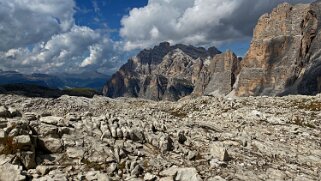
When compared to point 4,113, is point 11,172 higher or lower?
lower

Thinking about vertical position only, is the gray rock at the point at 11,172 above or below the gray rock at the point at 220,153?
below

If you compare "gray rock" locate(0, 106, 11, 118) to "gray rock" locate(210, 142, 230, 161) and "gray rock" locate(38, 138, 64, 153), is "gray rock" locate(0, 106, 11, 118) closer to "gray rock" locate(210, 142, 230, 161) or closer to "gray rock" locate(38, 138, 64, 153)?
"gray rock" locate(38, 138, 64, 153)

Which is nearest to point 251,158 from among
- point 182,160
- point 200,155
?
point 200,155

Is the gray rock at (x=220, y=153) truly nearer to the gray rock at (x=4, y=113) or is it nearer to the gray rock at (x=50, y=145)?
the gray rock at (x=50, y=145)

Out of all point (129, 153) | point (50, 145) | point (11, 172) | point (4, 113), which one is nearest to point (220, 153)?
point (129, 153)

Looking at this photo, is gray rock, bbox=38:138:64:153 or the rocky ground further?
gray rock, bbox=38:138:64:153

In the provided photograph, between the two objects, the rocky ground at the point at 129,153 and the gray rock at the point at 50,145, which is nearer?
the rocky ground at the point at 129,153

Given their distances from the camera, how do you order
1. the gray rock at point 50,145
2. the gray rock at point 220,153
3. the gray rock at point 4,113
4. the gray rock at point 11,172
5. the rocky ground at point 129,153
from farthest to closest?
1. the gray rock at point 220,153
2. the gray rock at point 4,113
3. the gray rock at point 50,145
4. the rocky ground at point 129,153
5. the gray rock at point 11,172

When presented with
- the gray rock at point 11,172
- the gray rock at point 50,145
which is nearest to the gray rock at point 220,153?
the gray rock at point 50,145

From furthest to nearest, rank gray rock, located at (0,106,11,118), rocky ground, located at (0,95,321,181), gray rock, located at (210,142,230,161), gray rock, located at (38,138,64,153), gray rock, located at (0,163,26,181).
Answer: gray rock, located at (210,142,230,161)
gray rock, located at (0,106,11,118)
gray rock, located at (38,138,64,153)
rocky ground, located at (0,95,321,181)
gray rock, located at (0,163,26,181)

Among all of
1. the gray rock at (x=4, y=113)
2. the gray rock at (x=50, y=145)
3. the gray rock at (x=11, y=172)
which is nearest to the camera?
the gray rock at (x=11, y=172)

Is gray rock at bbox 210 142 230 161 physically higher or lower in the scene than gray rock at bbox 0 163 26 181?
higher

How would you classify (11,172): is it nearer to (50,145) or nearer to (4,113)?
(50,145)

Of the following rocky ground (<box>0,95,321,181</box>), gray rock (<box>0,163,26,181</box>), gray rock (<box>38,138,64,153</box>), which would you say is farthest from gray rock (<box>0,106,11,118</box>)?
gray rock (<box>0,163,26,181</box>)
